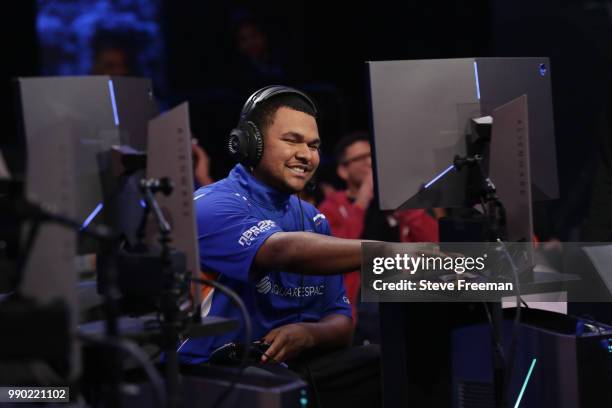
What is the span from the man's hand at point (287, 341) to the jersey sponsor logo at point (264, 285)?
0.37 ft

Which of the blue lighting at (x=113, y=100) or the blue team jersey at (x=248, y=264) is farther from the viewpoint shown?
the blue team jersey at (x=248, y=264)

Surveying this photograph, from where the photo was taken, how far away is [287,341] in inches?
95.8

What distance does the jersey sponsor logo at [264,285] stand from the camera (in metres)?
2.54

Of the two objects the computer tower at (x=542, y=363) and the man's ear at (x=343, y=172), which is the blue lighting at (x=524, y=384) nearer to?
the computer tower at (x=542, y=363)

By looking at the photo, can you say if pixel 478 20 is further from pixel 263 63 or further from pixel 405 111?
pixel 405 111

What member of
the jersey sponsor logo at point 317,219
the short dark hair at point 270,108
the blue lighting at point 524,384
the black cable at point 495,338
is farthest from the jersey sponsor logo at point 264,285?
the blue lighting at point 524,384

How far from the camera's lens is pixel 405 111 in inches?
96.0

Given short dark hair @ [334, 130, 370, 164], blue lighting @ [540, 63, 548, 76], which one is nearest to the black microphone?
blue lighting @ [540, 63, 548, 76]

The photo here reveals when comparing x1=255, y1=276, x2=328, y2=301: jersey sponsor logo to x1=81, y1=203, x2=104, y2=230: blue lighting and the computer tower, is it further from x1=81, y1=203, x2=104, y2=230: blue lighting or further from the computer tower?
x1=81, y1=203, x2=104, y2=230: blue lighting

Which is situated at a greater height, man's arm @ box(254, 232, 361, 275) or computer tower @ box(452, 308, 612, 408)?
man's arm @ box(254, 232, 361, 275)

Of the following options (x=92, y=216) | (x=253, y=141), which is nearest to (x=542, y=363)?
(x=253, y=141)

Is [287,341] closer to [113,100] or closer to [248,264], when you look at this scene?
[248,264]

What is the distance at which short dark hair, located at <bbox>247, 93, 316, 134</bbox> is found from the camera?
8.69 ft

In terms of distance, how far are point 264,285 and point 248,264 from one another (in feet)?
0.42
